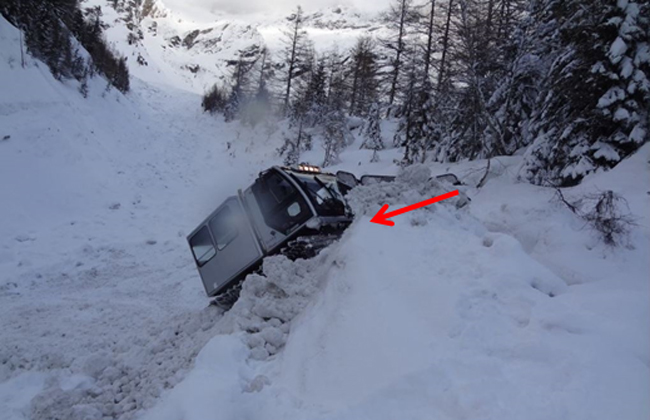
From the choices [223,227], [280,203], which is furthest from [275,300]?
[223,227]

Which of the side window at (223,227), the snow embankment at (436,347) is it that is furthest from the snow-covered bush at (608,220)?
the side window at (223,227)

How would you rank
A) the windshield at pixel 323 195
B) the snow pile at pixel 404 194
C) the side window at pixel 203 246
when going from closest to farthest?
the snow pile at pixel 404 194 < the windshield at pixel 323 195 < the side window at pixel 203 246

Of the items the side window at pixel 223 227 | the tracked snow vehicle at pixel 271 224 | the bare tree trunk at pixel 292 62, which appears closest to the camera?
the tracked snow vehicle at pixel 271 224

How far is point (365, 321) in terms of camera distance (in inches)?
150

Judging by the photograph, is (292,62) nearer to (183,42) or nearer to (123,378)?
(123,378)

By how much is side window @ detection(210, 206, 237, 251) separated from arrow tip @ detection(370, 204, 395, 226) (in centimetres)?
300

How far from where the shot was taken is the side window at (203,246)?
7.68m

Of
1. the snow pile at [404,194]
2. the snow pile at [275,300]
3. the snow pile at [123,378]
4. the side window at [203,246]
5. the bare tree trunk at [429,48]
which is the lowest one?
the snow pile at [123,378]

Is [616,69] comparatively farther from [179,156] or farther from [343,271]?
[179,156]

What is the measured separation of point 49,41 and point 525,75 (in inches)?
866

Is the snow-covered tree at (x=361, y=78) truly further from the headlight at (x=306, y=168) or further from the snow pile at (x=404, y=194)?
the snow pile at (x=404, y=194)

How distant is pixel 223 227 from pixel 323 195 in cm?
218

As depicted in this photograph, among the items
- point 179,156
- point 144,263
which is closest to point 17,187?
point 144,263

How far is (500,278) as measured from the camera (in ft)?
13.3
